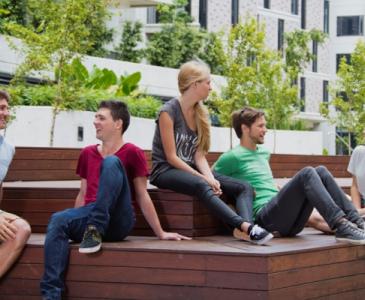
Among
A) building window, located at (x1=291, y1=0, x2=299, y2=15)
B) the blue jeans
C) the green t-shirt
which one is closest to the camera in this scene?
the blue jeans

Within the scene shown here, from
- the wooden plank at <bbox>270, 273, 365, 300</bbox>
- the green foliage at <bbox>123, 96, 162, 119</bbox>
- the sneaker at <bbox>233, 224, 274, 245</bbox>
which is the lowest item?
the wooden plank at <bbox>270, 273, 365, 300</bbox>

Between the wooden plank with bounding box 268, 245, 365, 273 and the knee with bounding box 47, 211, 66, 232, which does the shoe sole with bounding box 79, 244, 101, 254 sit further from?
the wooden plank with bounding box 268, 245, 365, 273

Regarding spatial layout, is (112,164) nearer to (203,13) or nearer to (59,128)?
(59,128)

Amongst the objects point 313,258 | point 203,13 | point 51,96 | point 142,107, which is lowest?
point 313,258

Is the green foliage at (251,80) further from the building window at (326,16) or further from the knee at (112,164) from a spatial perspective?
the building window at (326,16)

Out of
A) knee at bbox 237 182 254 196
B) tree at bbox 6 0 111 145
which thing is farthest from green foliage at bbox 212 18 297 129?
knee at bbox 237 182 254 196

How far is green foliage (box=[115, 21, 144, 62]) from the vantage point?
35.6 meters

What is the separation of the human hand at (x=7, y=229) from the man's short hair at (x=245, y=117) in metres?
2.19

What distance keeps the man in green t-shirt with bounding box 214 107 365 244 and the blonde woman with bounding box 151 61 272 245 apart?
181 mm

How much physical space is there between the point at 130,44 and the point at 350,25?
27618mm

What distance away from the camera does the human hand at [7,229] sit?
301 inches

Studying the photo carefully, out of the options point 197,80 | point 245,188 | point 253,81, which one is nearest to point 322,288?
point 245,188

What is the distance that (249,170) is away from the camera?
27.9 ft

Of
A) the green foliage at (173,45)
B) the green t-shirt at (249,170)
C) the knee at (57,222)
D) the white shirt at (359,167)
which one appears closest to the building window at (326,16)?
the green foliage at (173,45)
